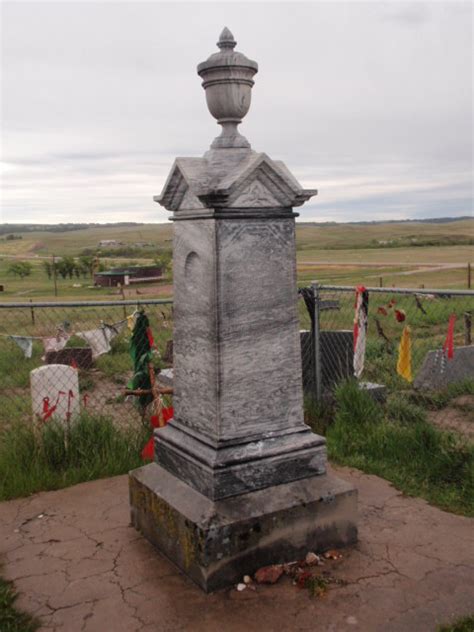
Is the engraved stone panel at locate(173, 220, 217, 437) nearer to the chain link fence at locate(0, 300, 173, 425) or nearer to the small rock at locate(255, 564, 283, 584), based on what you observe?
the small rock at locate(255, 564, 283, 584)

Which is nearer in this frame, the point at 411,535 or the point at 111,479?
the point at 411,535

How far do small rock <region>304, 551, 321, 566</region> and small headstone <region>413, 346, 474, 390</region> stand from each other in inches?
188

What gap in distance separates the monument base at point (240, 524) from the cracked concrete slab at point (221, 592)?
0.37 feet

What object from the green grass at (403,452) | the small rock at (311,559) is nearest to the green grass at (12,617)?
the small rock at (311,559)

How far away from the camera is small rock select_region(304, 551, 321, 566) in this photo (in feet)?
11.3

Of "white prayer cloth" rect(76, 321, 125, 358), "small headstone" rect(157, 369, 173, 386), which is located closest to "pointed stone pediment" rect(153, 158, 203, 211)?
"small headstone" rect(157, 369, 173, 386)

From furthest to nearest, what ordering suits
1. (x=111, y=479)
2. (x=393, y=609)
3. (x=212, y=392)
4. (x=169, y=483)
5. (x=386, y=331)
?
(x=386, y=331) → (x=111, y=479) → (x=169, y=483) → (x=212, y=392) → (x=393, y=609)

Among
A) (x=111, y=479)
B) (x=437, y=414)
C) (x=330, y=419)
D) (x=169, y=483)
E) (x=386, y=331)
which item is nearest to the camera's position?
(x=169, y=483)

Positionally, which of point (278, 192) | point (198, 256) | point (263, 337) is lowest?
point (263, 337)

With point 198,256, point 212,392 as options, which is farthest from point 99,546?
point 198,256

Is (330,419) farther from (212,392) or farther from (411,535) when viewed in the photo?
(212,392)

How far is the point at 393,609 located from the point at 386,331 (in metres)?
11.1

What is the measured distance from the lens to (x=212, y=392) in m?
3.37

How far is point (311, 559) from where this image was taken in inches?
135
